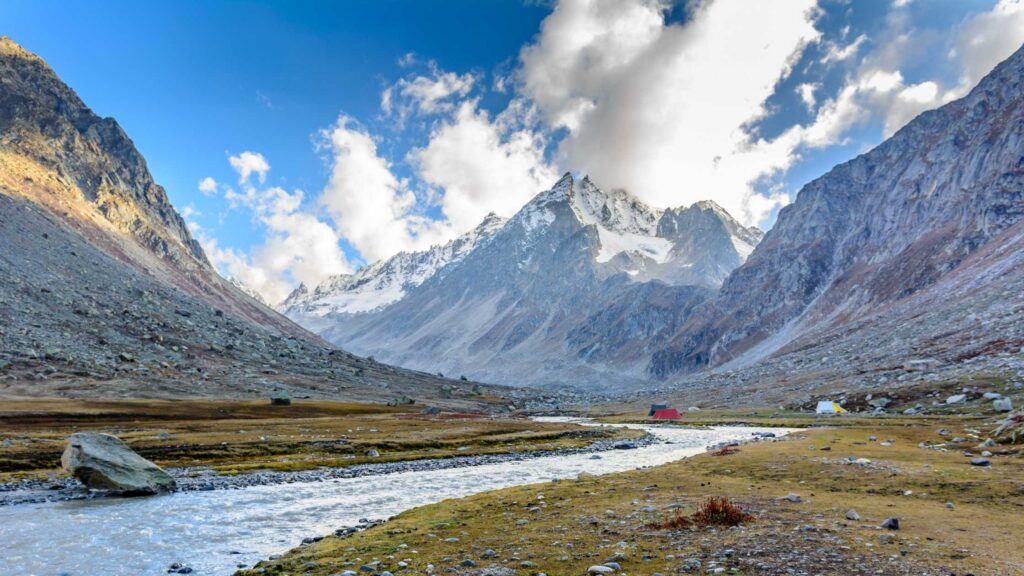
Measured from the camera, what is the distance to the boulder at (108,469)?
32.8 m

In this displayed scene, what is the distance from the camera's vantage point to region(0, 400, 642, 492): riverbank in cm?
4116

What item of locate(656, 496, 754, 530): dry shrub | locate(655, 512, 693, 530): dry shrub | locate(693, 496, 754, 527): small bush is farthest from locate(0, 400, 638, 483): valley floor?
locate(693, 496, 754, 527): small bush

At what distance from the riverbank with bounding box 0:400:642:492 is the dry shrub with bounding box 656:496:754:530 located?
99.8ft

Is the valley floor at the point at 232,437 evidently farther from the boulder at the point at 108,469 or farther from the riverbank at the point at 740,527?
the riverbank at the point at 740,527

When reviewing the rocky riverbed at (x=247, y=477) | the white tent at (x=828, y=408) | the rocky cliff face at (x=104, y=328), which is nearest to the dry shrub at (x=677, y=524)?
the rocky riverbed at (x=247, y=477)

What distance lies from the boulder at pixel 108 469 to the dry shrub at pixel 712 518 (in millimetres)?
31533

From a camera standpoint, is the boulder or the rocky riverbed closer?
the rocky riverbed

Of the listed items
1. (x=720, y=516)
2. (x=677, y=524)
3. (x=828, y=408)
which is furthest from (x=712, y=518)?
(x=828, y=408)

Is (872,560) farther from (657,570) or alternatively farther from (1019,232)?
(1019,232)

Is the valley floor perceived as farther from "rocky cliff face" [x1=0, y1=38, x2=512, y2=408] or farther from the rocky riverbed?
"rocky cliff face" [x1=0, y1=38, x2=512, y2=408]

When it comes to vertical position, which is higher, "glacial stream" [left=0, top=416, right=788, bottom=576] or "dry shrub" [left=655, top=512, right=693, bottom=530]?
"dry shrub" [left=655, top=512, right=693, bottom=530]

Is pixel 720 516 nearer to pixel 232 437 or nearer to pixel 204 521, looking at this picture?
pixel 204 521

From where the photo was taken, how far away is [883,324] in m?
145

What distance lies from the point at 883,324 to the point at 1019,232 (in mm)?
42480
